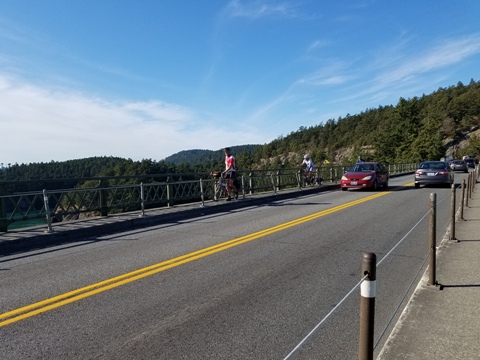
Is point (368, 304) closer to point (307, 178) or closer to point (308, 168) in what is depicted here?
point (308, 168)

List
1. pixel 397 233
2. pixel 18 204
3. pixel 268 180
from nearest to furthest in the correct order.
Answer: pixel 397 233
pixel 18 204
pixel 268 180

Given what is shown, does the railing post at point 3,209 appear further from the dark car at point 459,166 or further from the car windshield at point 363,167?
the dark car at point 459,166

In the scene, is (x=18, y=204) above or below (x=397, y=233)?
above

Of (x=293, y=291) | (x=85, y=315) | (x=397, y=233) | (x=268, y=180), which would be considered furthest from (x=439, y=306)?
(x=268, y=180)

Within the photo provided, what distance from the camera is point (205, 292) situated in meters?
4.91

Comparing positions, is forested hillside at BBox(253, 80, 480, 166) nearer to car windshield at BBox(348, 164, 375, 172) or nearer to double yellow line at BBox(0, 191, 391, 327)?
car windshield at BBox(348, 164, 375, 172)

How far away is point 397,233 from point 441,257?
247 cm

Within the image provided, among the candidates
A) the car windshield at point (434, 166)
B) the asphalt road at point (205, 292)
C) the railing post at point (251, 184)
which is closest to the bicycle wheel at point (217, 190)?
the railing post at point (251, 184)

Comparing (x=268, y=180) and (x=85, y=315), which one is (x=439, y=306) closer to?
(x=85, y=315)

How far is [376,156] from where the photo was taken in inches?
3654

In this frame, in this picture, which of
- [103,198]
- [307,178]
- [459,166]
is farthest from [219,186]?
[459,166]

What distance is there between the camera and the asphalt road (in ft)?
11.6

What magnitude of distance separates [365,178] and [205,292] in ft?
55.0

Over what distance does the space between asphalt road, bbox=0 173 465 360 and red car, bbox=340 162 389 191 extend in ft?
35.9
